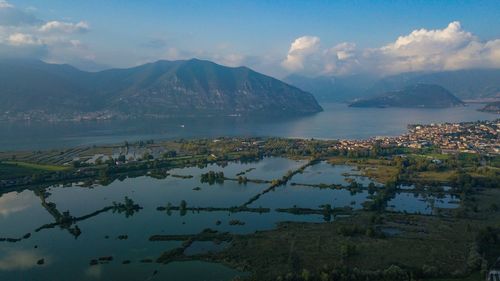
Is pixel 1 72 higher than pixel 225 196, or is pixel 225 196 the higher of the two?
pixel 1 72

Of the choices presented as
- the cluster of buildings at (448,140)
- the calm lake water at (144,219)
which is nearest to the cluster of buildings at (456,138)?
the cluster of buildings at (448,140)

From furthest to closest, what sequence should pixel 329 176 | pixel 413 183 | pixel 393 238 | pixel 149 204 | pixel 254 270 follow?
1. pixel 329 176
2. pixel 413 183
3. pixel 149 204
4. pixel 393 238
5. pixel 254 270

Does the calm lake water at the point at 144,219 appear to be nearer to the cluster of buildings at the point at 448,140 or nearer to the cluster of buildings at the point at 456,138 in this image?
the cluster of buildings at the point at 448,140

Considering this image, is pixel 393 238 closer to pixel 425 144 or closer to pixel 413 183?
pixel 413 183

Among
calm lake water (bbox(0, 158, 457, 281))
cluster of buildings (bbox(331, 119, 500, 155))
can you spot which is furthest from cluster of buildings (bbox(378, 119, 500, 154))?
calm lake water (bbox(0, 158, 457, 281))

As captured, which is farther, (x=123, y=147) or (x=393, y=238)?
(x=123, y=147)

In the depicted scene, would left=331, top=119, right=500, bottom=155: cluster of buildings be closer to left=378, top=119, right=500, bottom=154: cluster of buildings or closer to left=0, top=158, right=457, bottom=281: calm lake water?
left=378, top=119, right=500, bottom=154: cluster of buildings

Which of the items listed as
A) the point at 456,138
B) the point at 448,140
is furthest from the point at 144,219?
the point at 456,138

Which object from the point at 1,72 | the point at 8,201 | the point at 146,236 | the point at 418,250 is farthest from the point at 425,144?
the point at 1,72

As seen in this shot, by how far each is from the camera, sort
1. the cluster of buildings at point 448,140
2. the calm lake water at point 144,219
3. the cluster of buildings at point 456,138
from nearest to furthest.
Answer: the calm lake water at point 144,219 → the cluster of buildings at point 448,140 → the cluster of buildings at point 456,138
